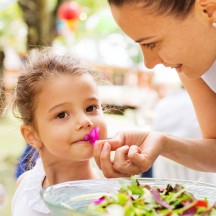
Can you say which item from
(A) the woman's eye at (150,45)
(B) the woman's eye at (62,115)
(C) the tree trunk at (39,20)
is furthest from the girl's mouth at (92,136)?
(C) the tree trunk at (39,20)

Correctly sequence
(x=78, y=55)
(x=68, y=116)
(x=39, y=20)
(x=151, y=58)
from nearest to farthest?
(x=151, y=58) → (x=68, y=116) → (x=78, y=55) → (x=39, y=20)

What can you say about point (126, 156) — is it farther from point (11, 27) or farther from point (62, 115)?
point (11, 27)

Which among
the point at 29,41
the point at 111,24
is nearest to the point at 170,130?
the point at 29,41

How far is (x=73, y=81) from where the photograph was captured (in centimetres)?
172

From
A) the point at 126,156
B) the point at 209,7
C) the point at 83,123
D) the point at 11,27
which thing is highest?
the point at 11,27

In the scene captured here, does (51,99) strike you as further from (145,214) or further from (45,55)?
(145,214)

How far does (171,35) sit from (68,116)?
1.46 feet

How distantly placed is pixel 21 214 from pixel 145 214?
842mm

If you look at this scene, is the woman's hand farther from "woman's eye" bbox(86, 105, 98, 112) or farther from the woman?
"woman's eye" bbox(86, 105, 98, 112)

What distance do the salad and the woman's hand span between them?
22cm

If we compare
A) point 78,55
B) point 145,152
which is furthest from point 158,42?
point 78,55

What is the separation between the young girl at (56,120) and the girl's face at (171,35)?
292 mm

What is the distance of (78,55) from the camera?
6.74 feet

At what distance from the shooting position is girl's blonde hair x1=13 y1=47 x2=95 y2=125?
1774mm
